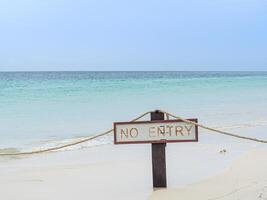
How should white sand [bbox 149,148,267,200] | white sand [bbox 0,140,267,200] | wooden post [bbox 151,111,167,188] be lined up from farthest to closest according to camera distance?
white sand [bbox 0,140,267,200] < wooden post [bbox 151,111,167,188] < white sand [bbox 149,148,267,200]

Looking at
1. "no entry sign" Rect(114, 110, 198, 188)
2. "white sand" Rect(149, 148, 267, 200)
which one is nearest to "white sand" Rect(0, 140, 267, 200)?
"white sand" Rect(149, 148, 267, 200)

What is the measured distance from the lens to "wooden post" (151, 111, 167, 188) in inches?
211

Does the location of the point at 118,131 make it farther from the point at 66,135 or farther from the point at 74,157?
the point at 66,135

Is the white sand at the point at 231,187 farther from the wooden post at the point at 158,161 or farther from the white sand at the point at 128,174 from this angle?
the wooden post at the point at 158,161

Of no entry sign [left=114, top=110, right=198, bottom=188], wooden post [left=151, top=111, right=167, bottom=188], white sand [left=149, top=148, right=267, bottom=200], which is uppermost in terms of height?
no entry sign [left=114, top=110, right=198, bottom=188]

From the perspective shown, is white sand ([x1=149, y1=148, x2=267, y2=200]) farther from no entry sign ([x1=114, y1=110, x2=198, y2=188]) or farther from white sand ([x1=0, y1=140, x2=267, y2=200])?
no entry sign ([x1=114, y1=110, x2=198, y2=188])

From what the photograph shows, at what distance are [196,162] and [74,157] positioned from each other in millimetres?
2376

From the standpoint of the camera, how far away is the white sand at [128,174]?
552 centimetres

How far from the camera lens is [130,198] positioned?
17.7 ft

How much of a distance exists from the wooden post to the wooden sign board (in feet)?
0.42

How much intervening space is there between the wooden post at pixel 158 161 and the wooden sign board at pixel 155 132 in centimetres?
13

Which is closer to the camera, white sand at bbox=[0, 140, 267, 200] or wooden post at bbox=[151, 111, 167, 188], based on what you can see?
wooden post at bbox=[151, 111, 167, 188]

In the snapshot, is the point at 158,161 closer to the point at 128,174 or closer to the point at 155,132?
the point at 155,132

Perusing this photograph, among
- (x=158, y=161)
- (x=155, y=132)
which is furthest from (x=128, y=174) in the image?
(x=155, y=132)
